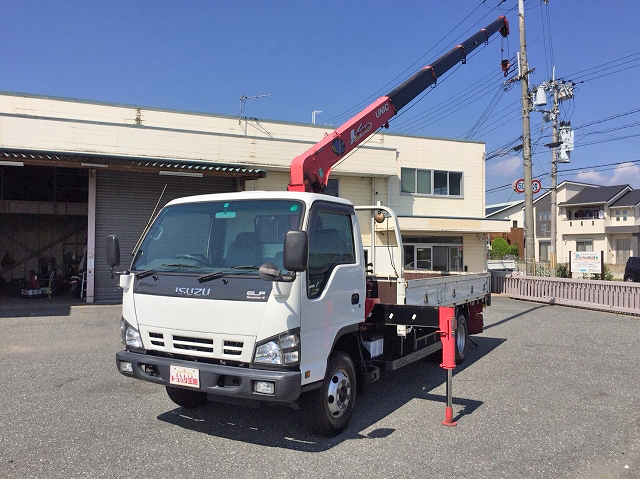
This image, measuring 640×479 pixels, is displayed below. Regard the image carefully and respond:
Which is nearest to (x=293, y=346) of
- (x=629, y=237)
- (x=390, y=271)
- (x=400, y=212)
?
(x=390, y=271)

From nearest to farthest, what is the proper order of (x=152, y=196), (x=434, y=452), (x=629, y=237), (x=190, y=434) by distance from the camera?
(x=434, y=452)
(x=190, y=434)
(x=152, y=196)
(x=629, y=237)

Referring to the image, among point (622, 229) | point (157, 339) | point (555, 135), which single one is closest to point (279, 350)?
point (157, 339)

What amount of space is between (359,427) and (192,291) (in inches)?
91.4

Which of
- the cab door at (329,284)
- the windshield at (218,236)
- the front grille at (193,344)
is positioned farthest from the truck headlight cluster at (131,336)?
the cab door at (329,284)

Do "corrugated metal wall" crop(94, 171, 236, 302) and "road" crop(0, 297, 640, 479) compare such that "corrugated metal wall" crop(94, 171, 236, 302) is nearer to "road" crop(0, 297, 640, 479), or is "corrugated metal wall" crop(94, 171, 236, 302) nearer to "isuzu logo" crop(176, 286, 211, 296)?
"road" crop(0, 297, 640, 479)

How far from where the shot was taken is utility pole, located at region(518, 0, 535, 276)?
19953mm

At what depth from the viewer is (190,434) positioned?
511cm

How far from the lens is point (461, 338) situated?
8711mm

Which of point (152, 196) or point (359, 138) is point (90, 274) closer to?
point (152, 196)

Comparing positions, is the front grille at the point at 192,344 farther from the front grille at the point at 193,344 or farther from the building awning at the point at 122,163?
the building awning at the point at 122,163

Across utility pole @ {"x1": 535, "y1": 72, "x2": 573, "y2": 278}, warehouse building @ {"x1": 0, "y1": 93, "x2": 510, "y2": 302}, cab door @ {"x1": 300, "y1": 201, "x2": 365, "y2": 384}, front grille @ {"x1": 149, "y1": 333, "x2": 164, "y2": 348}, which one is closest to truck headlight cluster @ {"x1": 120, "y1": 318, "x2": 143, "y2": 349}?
front grille @ {"x1": 149, "y1": 333, "x2": 164, "y2": 348}

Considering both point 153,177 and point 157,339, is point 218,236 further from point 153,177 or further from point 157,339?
point 153,177

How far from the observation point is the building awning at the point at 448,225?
20.9 meters

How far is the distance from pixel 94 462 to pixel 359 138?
761 centimetres
